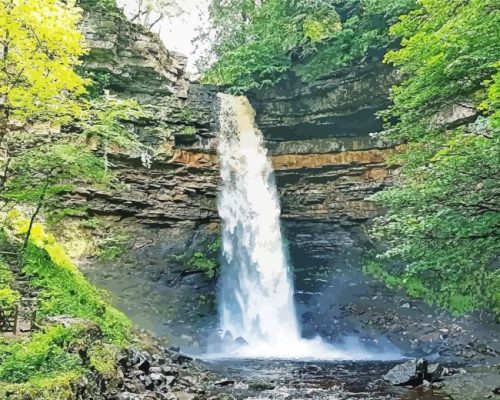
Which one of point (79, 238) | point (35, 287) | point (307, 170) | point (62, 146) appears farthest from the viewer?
point (307, 170)

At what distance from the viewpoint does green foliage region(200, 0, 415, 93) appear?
62.2 feet

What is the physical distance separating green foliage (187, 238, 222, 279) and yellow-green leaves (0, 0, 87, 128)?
37.5ft

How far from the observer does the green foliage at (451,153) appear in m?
6.83

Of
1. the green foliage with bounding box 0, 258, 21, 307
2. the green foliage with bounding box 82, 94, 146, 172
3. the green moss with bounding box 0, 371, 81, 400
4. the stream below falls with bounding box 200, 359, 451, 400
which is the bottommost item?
the stream below falls with bounding box 200, 359, 451, 400

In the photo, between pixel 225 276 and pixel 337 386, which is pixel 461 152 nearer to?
pixel 337 386

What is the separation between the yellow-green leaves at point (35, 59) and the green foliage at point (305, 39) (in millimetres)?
13147

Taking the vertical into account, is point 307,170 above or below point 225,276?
above

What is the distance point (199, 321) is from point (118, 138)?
407 inches

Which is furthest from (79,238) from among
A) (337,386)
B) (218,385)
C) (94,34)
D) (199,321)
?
(337,386)

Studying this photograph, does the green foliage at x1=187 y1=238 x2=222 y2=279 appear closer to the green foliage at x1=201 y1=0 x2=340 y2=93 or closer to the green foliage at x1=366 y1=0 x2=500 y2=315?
the green foliage at x1=201 y1=0 x2=340 y2=93

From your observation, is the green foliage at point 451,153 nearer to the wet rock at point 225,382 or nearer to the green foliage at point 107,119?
the wet rock at point 225,382

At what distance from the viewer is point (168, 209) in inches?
773

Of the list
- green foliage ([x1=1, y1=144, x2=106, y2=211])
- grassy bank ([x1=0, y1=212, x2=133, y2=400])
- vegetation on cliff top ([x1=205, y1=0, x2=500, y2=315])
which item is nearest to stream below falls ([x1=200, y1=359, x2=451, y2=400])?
vegetation on cliff top ([x1=205, y1=0, x2=500, y2=315])

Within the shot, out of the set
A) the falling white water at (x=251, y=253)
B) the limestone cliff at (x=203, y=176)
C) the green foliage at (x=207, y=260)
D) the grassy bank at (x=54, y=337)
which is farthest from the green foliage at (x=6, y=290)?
the green foliage at (x=207, y=260)
